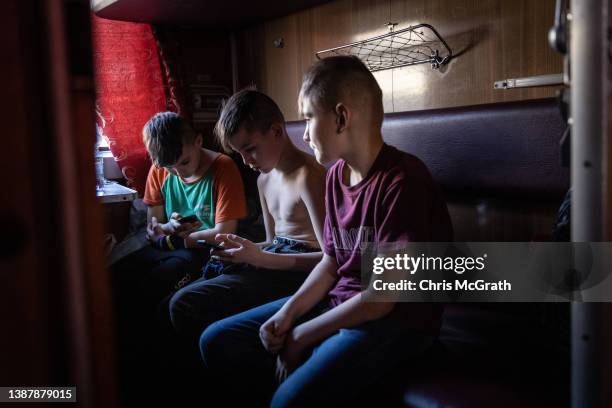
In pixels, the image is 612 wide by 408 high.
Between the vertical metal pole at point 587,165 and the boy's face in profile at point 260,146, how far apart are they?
42.6 inches

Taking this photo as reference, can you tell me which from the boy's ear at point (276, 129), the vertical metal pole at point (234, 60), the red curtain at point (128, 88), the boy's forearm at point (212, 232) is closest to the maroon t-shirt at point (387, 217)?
the boy's ear at point (276, 129)

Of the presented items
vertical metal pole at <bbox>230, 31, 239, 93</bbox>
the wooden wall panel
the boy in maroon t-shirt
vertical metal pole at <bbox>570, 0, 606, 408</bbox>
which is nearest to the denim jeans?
the boy in maroon t-shirt

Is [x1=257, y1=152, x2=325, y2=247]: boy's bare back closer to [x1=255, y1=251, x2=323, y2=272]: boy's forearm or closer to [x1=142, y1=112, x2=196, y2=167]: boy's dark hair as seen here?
[x1=255, y1=251, x2=323, y2=272]: boy's forearm

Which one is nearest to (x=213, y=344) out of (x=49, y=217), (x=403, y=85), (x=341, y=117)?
(x=341, y=117)

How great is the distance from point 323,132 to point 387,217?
0.87ft

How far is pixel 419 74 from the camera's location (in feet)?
6.48

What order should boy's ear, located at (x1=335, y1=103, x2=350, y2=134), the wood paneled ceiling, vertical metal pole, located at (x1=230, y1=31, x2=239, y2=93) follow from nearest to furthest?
boy's ear, located at (x1=335, y1=103, x2=350, y2=134) → the wood paneled ceiling → vertical metal pole, located at (x1=230, y1=31, x2=239, y2=93)

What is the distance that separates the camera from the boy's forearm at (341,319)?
105 cm

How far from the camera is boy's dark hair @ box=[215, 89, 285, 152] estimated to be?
5.23ft

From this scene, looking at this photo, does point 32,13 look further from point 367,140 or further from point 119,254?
point 119,254

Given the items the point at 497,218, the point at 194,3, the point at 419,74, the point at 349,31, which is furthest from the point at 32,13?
the point at 194,3

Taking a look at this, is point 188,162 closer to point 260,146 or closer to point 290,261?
point 260,146

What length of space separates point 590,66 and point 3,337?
0.63m

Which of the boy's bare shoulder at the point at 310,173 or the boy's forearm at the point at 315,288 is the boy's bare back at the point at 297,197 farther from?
the boy's forearm at the point at 315,288
